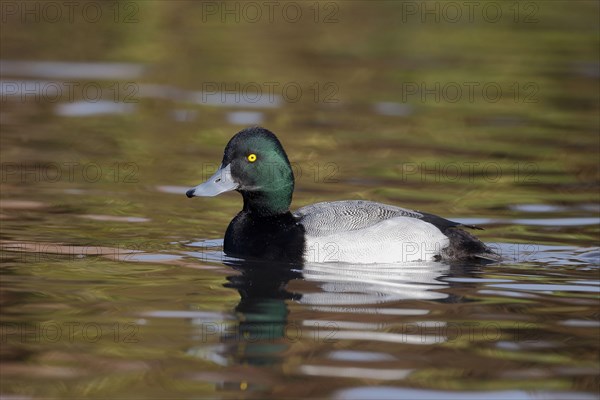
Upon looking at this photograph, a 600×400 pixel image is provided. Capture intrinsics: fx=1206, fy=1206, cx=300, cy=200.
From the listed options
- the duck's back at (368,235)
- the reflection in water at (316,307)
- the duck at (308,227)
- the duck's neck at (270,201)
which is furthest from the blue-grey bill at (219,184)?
the duck's back at (368,235)

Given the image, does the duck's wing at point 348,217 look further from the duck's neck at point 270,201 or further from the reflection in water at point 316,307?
the reflection in water at point 316,307

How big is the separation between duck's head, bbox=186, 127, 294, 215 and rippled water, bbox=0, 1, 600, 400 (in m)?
0.57

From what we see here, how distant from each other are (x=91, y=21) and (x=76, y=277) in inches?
695

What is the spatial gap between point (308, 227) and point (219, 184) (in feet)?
2.69

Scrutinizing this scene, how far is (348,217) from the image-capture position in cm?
935

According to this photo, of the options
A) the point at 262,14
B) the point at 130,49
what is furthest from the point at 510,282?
the point at 262,14

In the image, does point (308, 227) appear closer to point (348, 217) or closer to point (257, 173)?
point (348, 217)

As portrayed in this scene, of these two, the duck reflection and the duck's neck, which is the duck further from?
the duck reflection

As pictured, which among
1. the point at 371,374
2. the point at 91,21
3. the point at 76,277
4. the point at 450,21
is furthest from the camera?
the point at 450,21

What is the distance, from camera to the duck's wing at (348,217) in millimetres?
9289

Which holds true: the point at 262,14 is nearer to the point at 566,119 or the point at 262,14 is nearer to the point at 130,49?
the point at 130,49

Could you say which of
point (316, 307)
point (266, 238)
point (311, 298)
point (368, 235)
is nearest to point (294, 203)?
point (266, 238)

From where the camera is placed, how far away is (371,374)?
21.2ft

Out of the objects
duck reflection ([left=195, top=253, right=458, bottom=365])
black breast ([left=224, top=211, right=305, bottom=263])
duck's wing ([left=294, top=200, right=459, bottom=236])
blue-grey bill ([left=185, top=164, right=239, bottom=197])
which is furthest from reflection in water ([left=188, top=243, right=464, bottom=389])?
blue-grey bill ([left=185, top=164, right=239, bottom=197])
